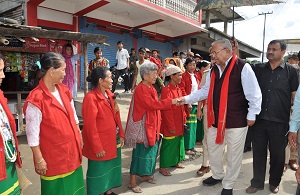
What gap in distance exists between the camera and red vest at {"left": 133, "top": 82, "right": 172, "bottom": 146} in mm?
3368

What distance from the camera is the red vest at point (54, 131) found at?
227 centimetres

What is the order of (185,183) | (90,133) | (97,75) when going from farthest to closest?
1. (185,183)
2. (97,75)
3. (90,133)

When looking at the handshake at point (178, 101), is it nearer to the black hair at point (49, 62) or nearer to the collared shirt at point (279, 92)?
the collared shirt at point (279, 92)

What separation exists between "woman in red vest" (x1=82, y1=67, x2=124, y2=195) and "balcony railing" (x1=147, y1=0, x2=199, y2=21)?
920 cm

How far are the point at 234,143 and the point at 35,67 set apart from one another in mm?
5473

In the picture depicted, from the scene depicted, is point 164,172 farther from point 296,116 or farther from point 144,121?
point 296,116

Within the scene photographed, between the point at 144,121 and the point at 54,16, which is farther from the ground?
the point at 54,16

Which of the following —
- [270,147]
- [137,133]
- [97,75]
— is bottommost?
[270,147]

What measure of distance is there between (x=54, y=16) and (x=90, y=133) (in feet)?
24.6

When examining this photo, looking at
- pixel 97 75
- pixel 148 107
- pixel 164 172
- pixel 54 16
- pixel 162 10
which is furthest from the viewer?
pixel 162 10

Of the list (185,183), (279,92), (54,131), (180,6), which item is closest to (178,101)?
(185,183)

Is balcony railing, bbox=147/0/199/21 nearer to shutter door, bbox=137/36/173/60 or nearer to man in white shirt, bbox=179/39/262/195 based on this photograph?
shutter door, bbox=137/36/173/60

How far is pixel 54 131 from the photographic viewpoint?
7.59ft

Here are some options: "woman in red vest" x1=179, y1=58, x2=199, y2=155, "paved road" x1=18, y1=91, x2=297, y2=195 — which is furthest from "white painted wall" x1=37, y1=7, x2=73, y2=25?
"woman in red vest" x1=179, y1=58, x2=199, y2=155
